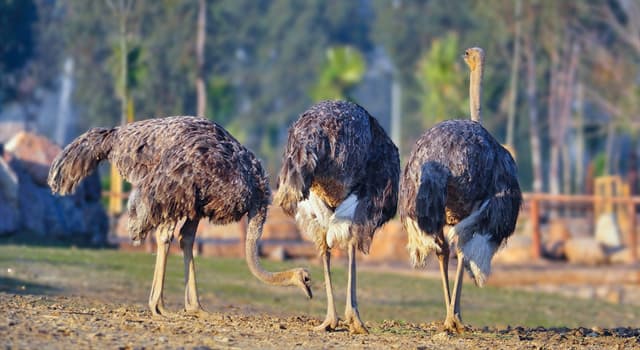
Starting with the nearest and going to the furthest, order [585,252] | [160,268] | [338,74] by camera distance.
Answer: [160,268] < [585,252] < [338,74]

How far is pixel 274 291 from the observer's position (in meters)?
17.2

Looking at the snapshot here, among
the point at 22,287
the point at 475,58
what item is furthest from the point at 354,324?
the point at 22,287

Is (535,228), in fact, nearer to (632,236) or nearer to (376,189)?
(632,236)

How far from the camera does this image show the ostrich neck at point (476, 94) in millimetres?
11867

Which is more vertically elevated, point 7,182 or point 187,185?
point 7,182

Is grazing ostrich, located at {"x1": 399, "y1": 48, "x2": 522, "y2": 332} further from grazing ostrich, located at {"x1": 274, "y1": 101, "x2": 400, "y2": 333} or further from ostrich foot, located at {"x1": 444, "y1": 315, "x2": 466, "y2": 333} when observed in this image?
grazing ostrich, located at {"x1": 274, "y1": 101, "x2": 400, "y2": 333}

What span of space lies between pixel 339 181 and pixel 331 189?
0.14 metres

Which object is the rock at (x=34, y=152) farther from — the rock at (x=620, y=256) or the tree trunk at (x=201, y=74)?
the tree trunk at (x=201, y=74)

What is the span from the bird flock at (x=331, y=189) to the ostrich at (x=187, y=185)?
0.03 ft

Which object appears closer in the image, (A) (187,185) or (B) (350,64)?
(A) (187,185)

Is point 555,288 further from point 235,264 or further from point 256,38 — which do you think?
point 256,38

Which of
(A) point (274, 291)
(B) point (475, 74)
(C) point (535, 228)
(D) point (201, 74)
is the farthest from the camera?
(D) point (201, 74)

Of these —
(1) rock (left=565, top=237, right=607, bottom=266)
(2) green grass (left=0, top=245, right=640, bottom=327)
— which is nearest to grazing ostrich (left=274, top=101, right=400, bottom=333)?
(2) green grass (left=0, top=245, right=640, bottom=327)

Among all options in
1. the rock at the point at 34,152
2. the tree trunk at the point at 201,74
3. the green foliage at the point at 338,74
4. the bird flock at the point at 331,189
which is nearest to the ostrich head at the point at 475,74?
the bird flock at the point at 331,189
